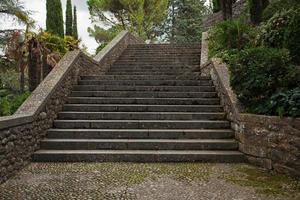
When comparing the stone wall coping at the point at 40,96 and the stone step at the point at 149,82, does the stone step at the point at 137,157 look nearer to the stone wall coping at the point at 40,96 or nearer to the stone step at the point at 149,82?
the stone wall coping at the point at 40,96

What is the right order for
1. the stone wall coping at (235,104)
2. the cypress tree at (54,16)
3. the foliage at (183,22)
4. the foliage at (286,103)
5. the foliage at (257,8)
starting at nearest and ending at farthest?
1. the foliage at (286,103)
2. the stone wall coping at (235,104)
3. the foliage at (257,8)
4. the cypress tree at (54,16)
5. the foliage at (183,22)

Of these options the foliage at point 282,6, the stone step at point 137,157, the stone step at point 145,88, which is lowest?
the stone step at point 137,157

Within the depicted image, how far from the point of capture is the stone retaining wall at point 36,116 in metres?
4.88

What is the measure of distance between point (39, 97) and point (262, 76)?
159 inches

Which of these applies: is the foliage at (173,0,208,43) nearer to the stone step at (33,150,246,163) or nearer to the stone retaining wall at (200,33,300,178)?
the stone retaining wall at (200,33,300,178)

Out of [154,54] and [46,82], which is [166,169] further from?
[154,54]

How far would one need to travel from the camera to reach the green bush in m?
5.52

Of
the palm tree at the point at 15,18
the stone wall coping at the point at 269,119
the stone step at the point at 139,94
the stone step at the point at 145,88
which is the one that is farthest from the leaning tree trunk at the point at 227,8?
the stone wall coping at the point at 269,119

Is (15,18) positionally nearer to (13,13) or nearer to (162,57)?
(13,13)

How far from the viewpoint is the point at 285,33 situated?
6684 millimetres

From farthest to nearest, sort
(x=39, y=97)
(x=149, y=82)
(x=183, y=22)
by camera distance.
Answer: (x=183, y=22) → (x=149, y=82) → (x=39, y=97)

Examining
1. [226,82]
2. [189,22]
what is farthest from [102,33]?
[226,82]

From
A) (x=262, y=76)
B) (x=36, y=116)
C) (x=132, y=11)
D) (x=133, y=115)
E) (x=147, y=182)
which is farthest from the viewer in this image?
(x=132, y=11)

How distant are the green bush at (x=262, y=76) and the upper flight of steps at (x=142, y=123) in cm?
89
